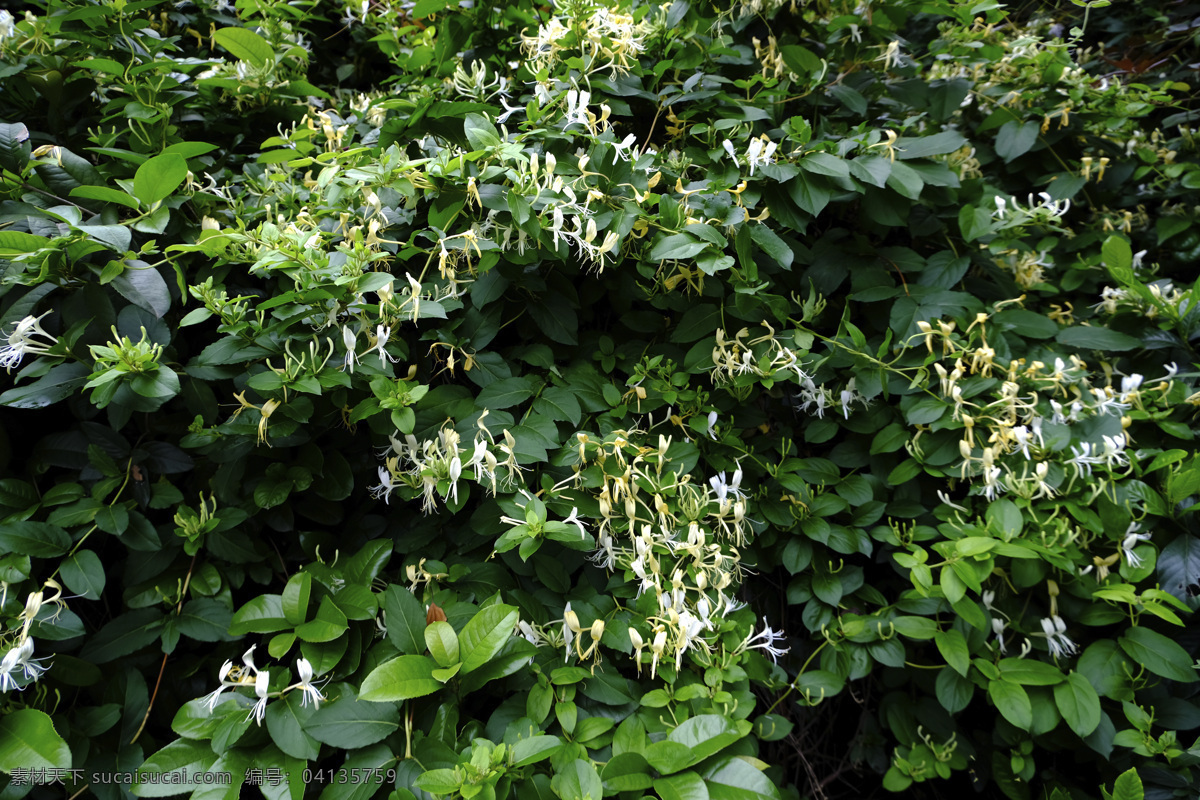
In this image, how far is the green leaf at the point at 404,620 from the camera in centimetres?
86

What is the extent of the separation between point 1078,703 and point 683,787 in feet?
2.23

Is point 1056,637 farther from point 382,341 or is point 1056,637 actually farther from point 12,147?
point 12,147

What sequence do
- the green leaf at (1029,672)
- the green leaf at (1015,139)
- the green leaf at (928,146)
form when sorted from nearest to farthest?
the green leaf at (1029,672) < the green leaf at (928,146) < the green leaf at (1015,139)

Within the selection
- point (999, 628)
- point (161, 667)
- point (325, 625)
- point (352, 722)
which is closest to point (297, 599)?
point (325, 625)

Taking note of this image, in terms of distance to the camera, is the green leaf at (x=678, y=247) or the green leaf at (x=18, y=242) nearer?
the green leaf at (x=18, y=242)

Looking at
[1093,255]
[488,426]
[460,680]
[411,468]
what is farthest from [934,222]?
[460,680]

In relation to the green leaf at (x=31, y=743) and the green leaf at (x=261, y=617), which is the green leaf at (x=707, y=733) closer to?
the green leaf at (x=261, y=617)

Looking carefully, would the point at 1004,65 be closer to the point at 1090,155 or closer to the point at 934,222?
the point at 1090,155

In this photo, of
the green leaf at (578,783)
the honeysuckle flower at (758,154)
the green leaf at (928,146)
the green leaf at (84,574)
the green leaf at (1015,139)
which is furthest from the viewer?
the green leaf at (1015,139)

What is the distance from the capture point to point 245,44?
132 cm

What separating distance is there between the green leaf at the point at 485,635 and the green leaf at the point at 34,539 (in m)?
0.61

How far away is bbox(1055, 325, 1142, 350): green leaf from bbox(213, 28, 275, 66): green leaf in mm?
1701

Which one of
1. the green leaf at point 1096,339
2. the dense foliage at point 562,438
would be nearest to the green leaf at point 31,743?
the dense foliage at point 562,438

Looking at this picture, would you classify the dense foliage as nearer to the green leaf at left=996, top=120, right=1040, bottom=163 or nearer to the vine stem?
the vine stem
